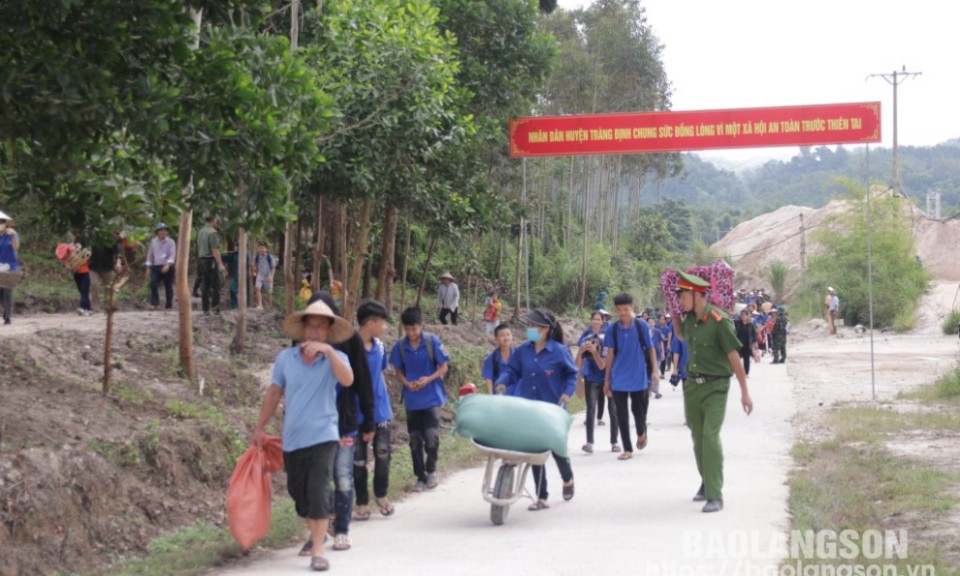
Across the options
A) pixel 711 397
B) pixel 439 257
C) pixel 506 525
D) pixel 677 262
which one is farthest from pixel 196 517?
pixel 677 262

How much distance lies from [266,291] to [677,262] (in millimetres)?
42355

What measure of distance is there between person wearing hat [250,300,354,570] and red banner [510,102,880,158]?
16419 mm

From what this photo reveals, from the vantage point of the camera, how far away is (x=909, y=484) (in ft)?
34.1

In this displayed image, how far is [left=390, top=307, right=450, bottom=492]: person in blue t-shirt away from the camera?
10.2 meters

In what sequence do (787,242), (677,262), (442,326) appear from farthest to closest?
1. (787,242)
2. (677,262)
3. (442,326)

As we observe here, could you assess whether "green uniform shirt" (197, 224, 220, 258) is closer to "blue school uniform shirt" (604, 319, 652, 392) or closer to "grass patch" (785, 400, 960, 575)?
"blue school uniform shirt" (604, 319, 652, 392)

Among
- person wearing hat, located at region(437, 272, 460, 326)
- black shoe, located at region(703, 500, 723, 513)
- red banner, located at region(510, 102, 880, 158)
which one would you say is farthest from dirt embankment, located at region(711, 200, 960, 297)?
black shoe, located at region(703, 500, 723, 513)

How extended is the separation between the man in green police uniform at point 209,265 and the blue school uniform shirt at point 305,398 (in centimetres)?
1100

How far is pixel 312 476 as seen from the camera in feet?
24.3

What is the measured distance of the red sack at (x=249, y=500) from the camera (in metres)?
7.31

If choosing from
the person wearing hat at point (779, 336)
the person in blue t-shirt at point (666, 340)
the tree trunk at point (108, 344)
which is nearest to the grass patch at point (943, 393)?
the person in blue t-shirt at point (666, 340)

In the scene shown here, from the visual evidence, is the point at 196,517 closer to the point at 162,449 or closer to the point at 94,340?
the point at 162,449

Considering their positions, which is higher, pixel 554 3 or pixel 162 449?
pixel 554 3

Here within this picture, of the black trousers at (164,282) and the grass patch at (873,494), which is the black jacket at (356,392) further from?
the black trousers at (164,282)
